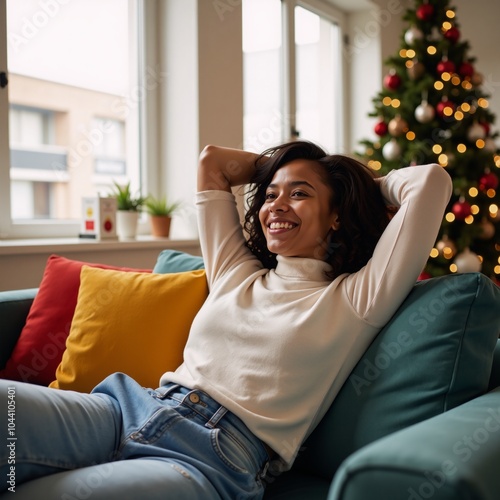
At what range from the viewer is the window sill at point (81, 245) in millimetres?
2285

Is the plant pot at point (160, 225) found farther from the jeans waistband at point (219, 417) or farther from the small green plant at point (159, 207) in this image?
the jeans waistband at point (219, 417)

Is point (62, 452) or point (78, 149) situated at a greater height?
point (78, 149)

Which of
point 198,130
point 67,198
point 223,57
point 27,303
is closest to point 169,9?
point 223,57

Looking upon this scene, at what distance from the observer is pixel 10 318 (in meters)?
1.81

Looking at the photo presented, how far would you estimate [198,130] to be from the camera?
3.04 meters

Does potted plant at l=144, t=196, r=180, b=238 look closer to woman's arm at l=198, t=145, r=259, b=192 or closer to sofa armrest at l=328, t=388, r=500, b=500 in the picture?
woman's arm at l=198, t=145, r=259, b=192

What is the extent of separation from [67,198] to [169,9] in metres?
1.11

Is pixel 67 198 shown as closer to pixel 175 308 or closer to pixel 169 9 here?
pixel 169 9

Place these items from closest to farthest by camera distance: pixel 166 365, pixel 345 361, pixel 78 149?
pixel 345 361
pixel 166 365
pixel 78 149

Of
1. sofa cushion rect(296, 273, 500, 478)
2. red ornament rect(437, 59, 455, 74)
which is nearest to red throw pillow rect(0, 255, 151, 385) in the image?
sofa cushion rect(296, 273, 500, 478)

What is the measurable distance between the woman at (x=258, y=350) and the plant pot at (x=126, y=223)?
1.32 m

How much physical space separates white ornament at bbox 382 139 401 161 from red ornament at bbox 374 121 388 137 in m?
0.13

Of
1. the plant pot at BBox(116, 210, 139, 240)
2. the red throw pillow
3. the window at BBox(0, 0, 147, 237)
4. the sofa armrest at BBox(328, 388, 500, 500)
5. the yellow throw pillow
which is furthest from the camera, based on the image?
the plant pot at BBox(116, 210, 139, 240)

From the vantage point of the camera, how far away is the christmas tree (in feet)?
11.4
